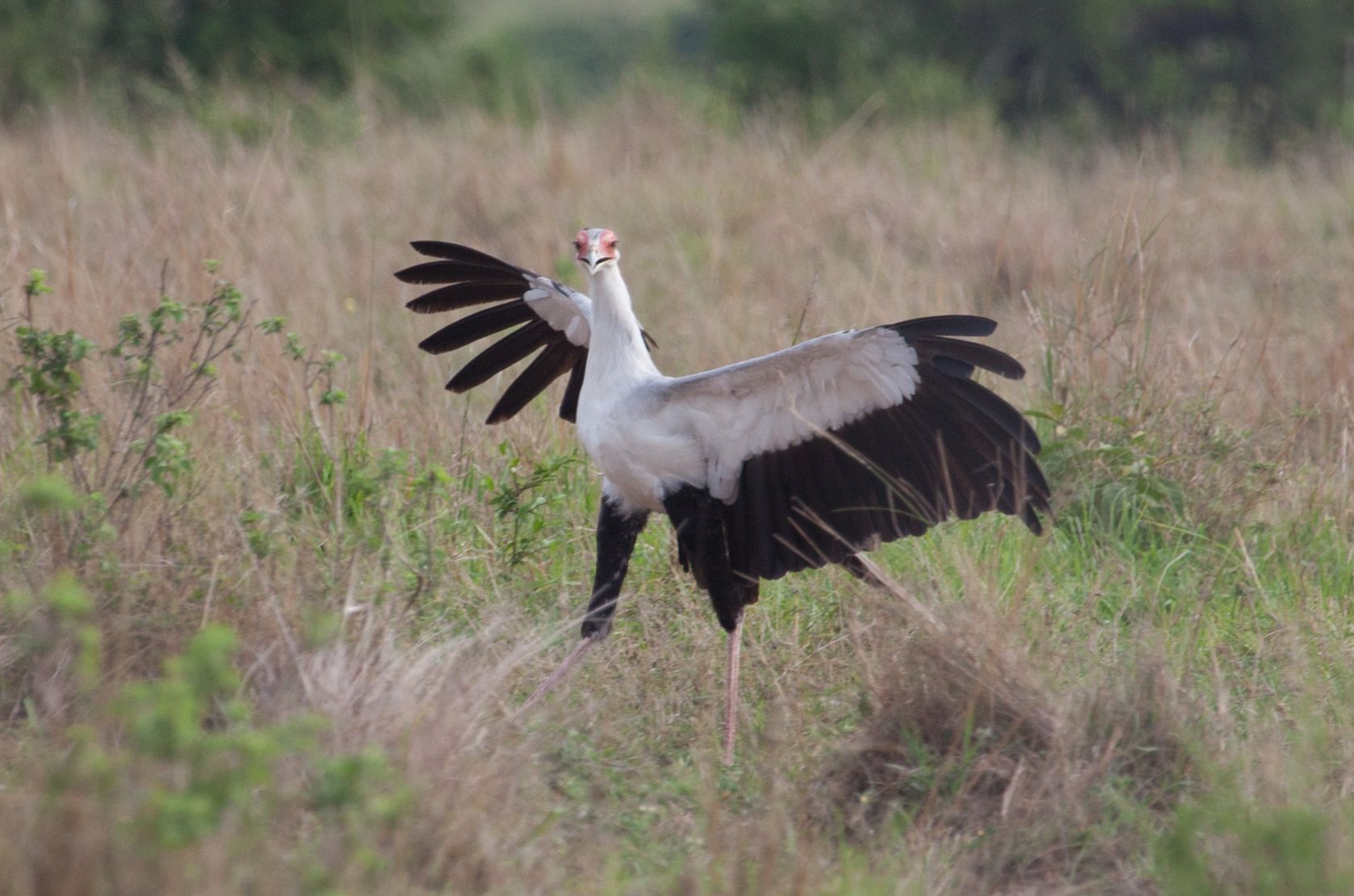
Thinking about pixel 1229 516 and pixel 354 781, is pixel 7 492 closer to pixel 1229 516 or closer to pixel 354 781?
pixel 354 781

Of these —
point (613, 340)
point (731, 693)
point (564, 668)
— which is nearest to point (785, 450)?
point (613, 340)

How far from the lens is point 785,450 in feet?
12.4

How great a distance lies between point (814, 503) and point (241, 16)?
33.8 ft

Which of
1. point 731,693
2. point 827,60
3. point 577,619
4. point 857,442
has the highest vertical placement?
point 827,60

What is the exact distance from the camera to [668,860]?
10.0 ft

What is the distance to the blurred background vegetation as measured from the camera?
11367 millimetres

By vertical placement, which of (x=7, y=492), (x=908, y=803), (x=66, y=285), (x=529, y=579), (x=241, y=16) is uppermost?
(x=241, y=16)

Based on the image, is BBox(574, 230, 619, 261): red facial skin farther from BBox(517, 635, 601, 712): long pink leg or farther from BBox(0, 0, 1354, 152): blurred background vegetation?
BBox(0, 0, 1354, 152): blurred background vegetation

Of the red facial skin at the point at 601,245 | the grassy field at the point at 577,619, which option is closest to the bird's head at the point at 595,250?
the red facial skin at the point at 601,245

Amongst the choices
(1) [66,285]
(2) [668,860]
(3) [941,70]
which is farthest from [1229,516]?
(3) [941,70]

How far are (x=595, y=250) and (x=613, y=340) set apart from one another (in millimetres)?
240

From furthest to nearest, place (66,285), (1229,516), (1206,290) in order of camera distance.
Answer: (1206,290), (66,285), (1229,516)

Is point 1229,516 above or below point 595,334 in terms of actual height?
below

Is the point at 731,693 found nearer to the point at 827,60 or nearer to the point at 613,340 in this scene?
the point at 613,340
